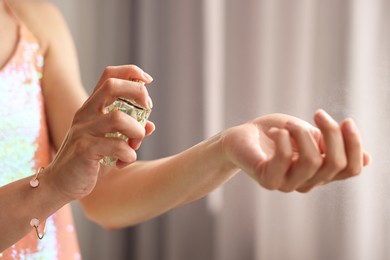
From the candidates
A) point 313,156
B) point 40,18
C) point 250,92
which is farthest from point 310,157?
point 250,92

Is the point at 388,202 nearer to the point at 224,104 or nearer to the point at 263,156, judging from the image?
the point at 224,104

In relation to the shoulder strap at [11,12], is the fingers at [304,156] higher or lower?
lower

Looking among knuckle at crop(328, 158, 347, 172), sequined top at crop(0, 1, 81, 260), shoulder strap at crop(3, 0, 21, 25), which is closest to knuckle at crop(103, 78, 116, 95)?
knuckle at crop(328, 158, 347, 172)

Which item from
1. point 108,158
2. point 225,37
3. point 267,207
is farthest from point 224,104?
point 108,158

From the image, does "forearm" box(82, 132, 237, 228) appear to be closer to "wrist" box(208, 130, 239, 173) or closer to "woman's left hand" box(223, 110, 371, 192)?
"wrist" box(208, 130, 239, 173)

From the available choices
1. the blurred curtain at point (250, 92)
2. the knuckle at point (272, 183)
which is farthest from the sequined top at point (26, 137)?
the knuckle at point (272, 183)

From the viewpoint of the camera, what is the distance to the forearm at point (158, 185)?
854 mm

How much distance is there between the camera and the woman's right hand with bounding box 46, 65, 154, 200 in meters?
0.71

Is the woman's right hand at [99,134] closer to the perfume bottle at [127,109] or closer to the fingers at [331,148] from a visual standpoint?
the perfume bottle at [127,109]

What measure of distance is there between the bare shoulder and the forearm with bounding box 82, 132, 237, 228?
33 centimetres

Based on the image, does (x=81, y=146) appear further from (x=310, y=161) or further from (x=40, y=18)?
(x=40, y=18)

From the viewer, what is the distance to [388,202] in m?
1.34

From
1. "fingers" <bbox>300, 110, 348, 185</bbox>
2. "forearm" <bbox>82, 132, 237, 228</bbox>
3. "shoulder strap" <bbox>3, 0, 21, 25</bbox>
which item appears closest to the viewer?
"fingers" <bbox>300, 110, 348, 185</bbox>

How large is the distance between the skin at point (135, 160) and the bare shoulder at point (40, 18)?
0.25 ft
